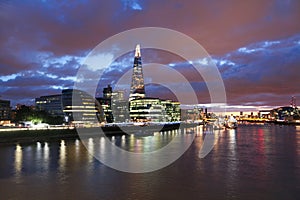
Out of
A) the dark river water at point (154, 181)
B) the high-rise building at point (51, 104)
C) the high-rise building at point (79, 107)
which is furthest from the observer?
the high-rise building at point (51, 104)

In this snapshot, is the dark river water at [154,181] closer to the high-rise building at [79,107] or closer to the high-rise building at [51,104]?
the high-rise building at [79,107]

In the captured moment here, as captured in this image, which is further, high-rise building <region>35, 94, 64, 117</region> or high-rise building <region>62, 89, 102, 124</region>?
high-rise building <region>35, 94, 64, 117</region>

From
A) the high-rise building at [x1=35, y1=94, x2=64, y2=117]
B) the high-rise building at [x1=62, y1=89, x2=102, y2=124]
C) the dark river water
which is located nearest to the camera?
the dark river water

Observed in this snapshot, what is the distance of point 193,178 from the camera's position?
68.5 feet

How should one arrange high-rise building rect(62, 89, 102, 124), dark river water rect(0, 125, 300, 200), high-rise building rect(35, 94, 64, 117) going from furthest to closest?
high-rise building rect(35, 94, 64, 117)
high-rise building rect(62, 89, 102, 124)
dark river water rect(0, 125, 300, 200)

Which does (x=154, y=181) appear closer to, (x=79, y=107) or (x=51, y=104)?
(x=79, y=107)

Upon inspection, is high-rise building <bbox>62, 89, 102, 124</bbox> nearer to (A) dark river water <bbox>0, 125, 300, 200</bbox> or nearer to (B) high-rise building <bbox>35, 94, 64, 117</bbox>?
(B) high-rise building <bbox>35, 94, 64, 117</bbox>

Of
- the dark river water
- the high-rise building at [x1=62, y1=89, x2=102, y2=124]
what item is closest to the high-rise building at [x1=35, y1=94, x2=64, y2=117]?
the high-rise building at [x1=62, y1=89, x2=102, y2=124]

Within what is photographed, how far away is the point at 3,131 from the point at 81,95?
297 ft

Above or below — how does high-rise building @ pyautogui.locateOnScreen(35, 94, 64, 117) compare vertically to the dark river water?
above

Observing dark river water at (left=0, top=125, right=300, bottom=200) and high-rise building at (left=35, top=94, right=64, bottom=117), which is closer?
dark river water at (left=0, top=125, right=300, bottom=200)

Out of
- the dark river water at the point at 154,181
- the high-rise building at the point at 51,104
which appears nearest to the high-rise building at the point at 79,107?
the high-rise building at the point at 51,104

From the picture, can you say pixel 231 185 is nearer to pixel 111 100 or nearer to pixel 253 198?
pixel 253 198

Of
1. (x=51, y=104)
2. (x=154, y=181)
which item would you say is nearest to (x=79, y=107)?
(x=51, y=104)
